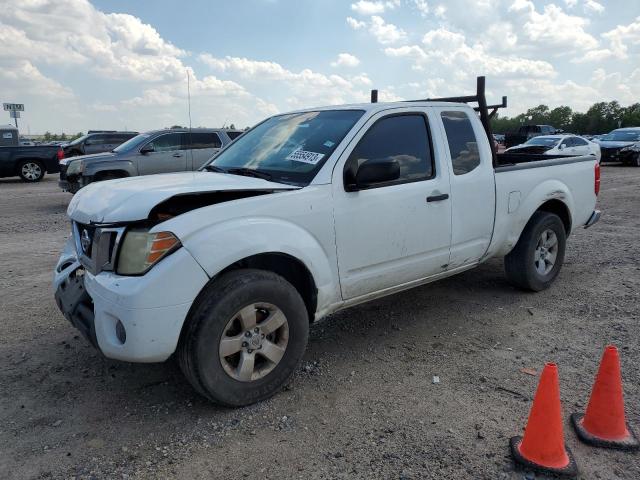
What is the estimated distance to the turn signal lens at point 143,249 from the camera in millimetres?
2797

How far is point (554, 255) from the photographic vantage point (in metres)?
5.36

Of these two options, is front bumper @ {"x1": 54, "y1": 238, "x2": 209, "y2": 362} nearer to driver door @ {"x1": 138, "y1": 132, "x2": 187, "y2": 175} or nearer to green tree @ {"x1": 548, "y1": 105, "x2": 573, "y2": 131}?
driver door @ {"x1": 138, "y1": 132, "x2": 187, "y2": 175}

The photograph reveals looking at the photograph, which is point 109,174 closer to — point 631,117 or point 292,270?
point 292,270

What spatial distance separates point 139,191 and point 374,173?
1.46m

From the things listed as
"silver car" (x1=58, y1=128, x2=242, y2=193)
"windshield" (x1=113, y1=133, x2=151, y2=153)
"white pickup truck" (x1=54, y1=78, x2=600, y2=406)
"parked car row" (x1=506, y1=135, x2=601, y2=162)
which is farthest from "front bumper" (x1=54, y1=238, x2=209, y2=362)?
"parked car row" (x1=506, y1=135, x2=601, y2=162)

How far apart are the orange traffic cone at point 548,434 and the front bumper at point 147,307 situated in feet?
5.98

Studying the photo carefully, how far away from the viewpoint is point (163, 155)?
37.9 feet

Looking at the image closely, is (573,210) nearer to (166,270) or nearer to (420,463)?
(420,463)

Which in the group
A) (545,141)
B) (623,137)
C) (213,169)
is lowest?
(213,169)

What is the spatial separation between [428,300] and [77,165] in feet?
28.3

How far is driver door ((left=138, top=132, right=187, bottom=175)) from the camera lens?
11281 millimetres

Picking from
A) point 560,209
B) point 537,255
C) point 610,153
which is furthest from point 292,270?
point 610,153

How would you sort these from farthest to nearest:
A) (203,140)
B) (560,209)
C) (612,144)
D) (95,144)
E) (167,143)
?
(612,144)
(95,144)
(203,140)
(167,143)
(560,209)

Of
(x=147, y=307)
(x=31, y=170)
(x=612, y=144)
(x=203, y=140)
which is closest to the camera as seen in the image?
(x=147, y=307)
